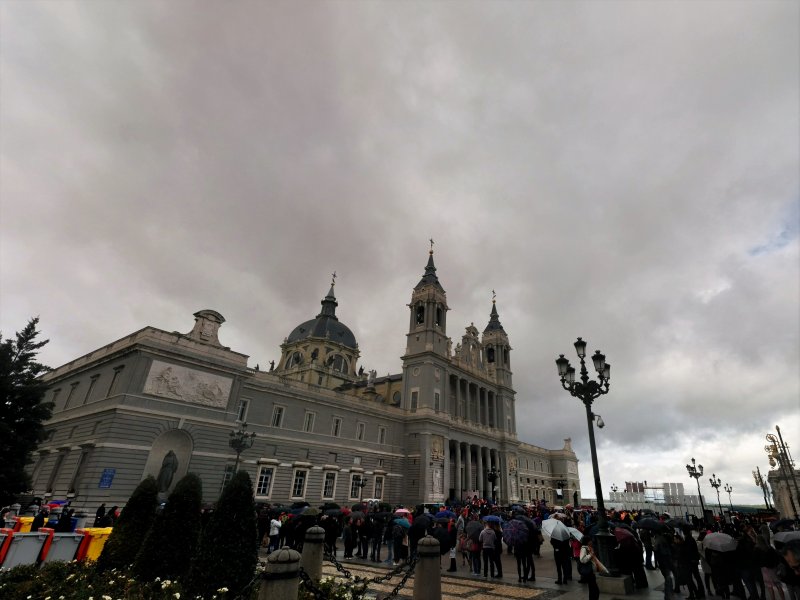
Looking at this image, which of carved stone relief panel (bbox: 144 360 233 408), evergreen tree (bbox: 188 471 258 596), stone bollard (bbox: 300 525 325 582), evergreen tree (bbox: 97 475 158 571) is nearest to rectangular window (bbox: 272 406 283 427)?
carved stone relief panel (bbox: 144 360 233 408)

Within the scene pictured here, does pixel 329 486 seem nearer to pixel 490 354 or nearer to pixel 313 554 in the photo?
pixel 313 554

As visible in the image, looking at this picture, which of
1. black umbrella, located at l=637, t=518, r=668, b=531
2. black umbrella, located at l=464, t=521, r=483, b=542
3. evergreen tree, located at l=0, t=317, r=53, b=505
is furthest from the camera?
evergreen tree, located at l=0, t=317, r=53, b=505

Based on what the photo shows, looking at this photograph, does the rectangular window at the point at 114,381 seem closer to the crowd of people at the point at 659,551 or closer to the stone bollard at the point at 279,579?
the crowd of people at the point at 659,551

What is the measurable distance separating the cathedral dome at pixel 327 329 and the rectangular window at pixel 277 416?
3453cm

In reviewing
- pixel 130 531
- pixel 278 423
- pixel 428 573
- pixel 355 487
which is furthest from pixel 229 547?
pixel 355 487

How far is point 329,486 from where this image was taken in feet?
118

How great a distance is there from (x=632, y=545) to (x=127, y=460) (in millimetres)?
25376

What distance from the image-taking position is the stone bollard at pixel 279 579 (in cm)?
582

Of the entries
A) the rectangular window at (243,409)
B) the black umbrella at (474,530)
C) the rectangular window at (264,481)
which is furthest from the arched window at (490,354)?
the black umbrella at (474,530)

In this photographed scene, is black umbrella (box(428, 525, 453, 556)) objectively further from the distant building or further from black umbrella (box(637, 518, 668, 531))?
the distant building

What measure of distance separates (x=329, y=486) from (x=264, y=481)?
6439mm

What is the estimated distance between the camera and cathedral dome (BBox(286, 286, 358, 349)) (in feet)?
230

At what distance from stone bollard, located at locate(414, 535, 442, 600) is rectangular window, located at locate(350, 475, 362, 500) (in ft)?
107

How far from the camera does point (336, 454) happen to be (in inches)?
1473
